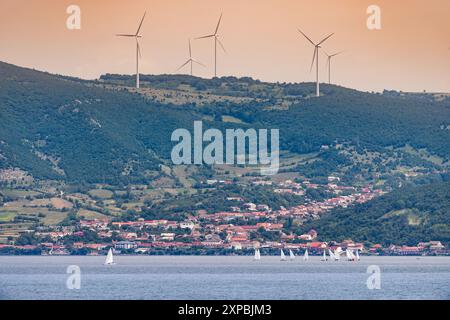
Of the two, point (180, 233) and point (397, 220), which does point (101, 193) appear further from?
point (397, 220)

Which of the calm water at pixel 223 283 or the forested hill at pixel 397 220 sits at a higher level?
the forested hill at pixel 397 220

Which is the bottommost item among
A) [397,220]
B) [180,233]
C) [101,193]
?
[180,233]

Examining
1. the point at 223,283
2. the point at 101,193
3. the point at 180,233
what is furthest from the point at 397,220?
the point at 223,283

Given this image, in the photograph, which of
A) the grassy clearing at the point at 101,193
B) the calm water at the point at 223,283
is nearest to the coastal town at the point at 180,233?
the grassy clearing at the point at 101,193

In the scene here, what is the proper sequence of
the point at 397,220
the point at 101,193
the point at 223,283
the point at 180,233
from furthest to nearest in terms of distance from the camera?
the point at 101,193, the point at 180,233, the point at 397,220, the point at 223,283

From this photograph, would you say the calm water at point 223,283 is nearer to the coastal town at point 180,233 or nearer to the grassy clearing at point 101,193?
the coastal town at point 180,233

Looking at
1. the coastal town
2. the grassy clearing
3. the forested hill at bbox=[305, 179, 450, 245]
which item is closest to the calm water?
the forested hill at bbox=[305, 179, 450, 245]
